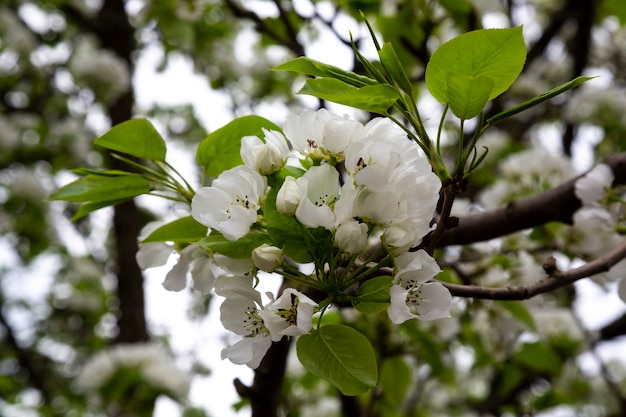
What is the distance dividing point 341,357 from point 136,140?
0.38 m

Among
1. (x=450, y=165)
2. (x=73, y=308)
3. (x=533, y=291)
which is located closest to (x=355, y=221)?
(x=533, y=291)

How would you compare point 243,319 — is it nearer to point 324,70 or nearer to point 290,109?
point 324,70

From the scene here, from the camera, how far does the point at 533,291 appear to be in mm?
738

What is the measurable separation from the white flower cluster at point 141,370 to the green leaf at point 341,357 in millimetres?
1706

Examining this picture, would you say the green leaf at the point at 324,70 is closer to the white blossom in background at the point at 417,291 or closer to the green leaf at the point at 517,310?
the white blossom in background at the point at 417,291

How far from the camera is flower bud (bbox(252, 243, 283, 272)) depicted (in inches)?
23.8

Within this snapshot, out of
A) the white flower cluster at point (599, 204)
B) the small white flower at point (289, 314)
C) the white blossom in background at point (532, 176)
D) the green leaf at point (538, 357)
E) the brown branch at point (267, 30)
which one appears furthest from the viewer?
the green leaf at point (538, 357)

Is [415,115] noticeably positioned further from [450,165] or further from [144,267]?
[450,165]

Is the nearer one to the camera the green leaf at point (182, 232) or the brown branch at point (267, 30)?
the green leaf at point (182, 232)

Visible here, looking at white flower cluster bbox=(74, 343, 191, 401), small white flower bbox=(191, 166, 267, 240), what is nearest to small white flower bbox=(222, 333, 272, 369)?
small white flower bbox=(191, 166, 267, 240)

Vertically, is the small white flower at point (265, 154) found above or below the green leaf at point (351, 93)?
below

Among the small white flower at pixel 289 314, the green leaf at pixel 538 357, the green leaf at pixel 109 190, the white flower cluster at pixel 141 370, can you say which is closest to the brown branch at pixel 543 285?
the small white flower at pixel 289 314

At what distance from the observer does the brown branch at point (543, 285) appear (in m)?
0.69

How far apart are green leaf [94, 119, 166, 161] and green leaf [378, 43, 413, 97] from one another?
1.01ft
